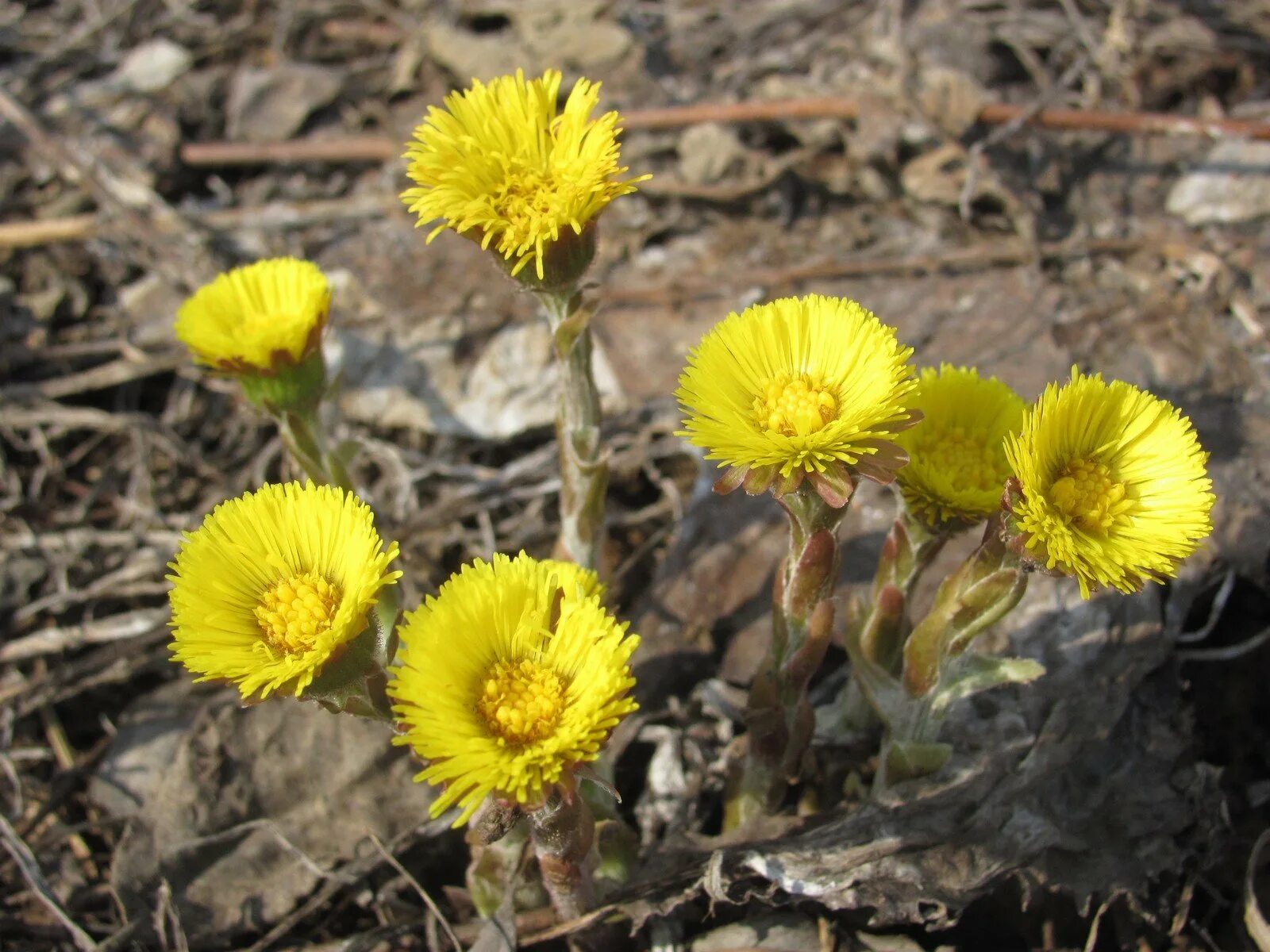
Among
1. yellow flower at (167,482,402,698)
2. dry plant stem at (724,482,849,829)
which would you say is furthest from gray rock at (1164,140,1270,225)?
yellow flower at (167,482,402,698)

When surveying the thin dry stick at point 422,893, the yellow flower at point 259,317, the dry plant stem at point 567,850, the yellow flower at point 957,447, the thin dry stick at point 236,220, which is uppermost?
the yellow flower at point 259,317

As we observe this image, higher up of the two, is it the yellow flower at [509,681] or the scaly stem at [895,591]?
the yellow flower at [509,681]

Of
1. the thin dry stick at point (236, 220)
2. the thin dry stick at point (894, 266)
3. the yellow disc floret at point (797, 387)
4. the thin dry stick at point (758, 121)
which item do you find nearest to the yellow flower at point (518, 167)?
the yellow disc floret at point (797, 387)

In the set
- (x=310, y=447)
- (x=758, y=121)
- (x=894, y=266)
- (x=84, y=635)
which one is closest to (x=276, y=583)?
(x=310, y=447)

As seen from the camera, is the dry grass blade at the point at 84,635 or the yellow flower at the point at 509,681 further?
the dry grass blade at the point at 84,635

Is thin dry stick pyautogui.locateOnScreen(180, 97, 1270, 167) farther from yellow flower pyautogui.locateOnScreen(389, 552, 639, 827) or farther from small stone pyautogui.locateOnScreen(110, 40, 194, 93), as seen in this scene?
yellow flower pyautogui.locateOnScreen(389, 552, 639, 827)

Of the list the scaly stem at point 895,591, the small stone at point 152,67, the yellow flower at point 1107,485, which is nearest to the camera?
the yellow flower at point 1107,485

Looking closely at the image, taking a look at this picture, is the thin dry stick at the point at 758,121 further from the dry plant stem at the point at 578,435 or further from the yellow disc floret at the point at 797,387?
the yellow disc floret at the point at 797,387
